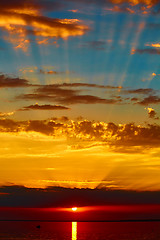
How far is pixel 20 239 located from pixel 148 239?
5463 cm

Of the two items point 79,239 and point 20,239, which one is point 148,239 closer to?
point 79,239

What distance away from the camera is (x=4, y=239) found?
16825cm

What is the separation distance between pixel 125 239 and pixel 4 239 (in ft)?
168

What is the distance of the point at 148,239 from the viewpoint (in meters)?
175

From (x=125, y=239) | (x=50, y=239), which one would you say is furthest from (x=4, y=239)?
(x=125, y=239)

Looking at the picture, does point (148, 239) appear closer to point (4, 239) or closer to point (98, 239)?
point (98, 239)

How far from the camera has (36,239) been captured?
174125mm

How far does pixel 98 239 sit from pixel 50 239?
2080 centimetres

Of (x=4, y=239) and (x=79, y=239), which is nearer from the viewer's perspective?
(x=4, y=239)

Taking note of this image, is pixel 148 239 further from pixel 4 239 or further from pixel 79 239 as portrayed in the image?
pixel 4 239

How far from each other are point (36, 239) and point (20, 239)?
22.3 ft

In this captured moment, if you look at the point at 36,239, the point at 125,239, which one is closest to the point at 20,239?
the point at 36,239

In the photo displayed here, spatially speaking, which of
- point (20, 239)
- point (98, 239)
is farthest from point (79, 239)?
point (20, 239)

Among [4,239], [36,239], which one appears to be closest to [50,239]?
[36,239]
